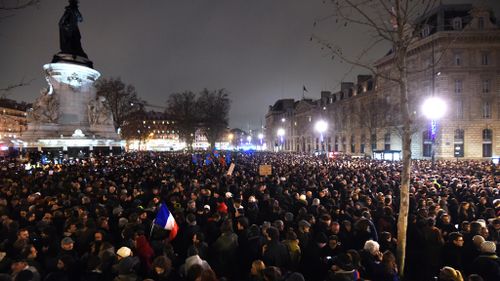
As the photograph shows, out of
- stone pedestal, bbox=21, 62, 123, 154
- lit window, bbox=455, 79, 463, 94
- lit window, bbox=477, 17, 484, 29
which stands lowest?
stone pedestal, bbox=21, 62, 123, 154

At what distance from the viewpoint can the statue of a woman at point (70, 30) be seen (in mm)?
39281

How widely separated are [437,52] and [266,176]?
3787cm

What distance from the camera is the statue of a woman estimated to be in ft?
129

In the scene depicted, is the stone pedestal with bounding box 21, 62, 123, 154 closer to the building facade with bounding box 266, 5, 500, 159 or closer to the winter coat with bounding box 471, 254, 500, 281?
the building facade with bounding box 266, 5, 500, 159

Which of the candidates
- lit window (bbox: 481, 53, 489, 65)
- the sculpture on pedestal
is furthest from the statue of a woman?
lit window (bbox: 481, 53, 489, 65)

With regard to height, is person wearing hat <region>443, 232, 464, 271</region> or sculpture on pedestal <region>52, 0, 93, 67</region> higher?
sculpture on pedestal <region>52, 0, 93, 67</region>

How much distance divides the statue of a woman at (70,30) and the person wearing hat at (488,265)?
44261 millimetres

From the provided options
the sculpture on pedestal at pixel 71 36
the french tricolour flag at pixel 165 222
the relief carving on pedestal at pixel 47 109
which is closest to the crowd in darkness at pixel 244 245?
the french tricolour flag at pixel 165 222

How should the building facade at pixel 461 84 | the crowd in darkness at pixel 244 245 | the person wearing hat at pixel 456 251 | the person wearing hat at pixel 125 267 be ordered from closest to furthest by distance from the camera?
the person wearing hat at pixel 125 267 → the crowd in darkness at pixel 244 245 → the person wearing hat at pixel 456 251 → the building facade at pixel 461 84

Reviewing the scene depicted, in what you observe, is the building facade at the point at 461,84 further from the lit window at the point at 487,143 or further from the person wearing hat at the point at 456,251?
the person wearing hat at the point at 456,251

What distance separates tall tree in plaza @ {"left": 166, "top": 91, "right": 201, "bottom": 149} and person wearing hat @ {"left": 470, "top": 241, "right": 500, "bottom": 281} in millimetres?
75235

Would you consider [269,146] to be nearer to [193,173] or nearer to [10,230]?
[193,173]

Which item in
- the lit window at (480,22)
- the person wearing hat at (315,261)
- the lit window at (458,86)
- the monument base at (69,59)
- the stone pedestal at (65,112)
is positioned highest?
the lit window at (480,22)

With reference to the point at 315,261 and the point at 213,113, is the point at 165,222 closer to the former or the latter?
the point at 315,261
